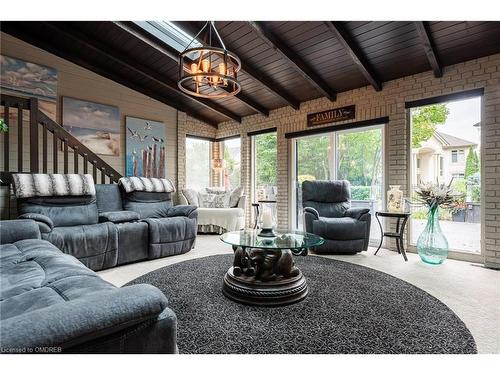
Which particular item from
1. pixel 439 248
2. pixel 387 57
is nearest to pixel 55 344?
pixel 439 248

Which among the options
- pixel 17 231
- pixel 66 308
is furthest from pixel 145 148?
pixel 66 308

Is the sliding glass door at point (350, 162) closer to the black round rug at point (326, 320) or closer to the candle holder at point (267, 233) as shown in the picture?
the black round rug at point (326, 320)

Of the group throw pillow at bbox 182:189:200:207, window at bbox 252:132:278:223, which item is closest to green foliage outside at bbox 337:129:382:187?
window at bbox 252:132:278:223

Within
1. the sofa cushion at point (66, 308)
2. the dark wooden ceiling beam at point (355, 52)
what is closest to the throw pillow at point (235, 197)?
Answer: the dark wooden ceiling beam at point (355, 52)

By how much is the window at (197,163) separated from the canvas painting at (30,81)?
9.15 feet

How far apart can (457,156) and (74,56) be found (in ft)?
20.7

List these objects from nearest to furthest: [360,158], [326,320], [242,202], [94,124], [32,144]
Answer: [326,320] < [32,144] < [360,158] < [94,124] < [242,202]

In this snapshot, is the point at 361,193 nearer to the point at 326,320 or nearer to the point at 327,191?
the point at 327,191

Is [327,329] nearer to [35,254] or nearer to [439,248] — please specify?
[35,254]

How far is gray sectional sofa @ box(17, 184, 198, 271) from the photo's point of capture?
9.75 feet

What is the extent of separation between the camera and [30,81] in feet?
14.6

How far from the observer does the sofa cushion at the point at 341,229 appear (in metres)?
3.77

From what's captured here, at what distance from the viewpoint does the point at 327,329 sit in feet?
5.79

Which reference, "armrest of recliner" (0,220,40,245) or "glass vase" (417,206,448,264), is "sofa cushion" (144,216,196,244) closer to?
"armrest of recliner" (0,220,40,245)
